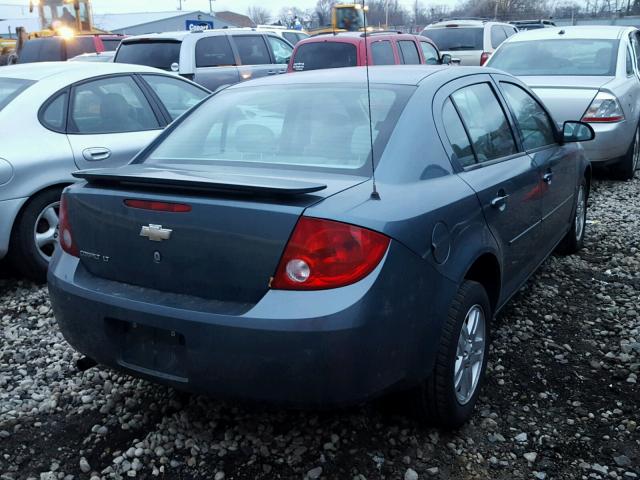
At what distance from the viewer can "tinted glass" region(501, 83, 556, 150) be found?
13.4ft

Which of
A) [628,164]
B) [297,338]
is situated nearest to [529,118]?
[297,338]

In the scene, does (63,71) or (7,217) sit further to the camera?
(63,71)

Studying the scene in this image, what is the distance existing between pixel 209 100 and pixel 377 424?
199 cm

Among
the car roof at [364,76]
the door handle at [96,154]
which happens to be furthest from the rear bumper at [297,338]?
the door handle at [96,154]

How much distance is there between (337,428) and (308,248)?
105 cm

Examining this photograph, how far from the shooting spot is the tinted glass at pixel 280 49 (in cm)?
1271

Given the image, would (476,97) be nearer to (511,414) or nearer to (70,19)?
(511,414)

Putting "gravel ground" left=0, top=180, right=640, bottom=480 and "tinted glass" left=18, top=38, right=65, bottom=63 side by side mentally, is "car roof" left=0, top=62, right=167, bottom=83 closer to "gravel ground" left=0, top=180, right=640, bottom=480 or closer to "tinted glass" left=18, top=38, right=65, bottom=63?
"gravel ground" left=0, top=180, right=640, bottom=480

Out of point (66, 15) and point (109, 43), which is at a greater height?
point (66, 15)

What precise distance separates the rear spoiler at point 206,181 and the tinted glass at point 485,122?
1152mm

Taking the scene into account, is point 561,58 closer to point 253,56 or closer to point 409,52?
point 409,52

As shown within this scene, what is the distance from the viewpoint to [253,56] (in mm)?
12156

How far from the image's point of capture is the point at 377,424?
3.08 metres

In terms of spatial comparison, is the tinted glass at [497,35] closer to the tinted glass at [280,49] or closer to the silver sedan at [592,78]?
the tinted glass at [280,49]
